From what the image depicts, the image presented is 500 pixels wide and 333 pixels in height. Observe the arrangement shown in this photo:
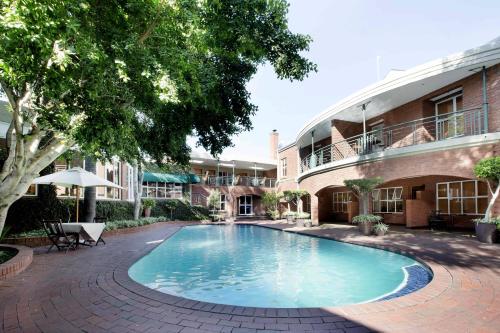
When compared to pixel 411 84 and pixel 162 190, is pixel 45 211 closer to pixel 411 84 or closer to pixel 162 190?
pixel 411 84

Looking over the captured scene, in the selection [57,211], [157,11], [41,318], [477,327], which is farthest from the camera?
[57,211]

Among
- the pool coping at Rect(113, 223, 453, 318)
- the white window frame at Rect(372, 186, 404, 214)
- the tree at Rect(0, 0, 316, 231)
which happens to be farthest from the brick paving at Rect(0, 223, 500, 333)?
the white window frame at Rect(372, 186, 404, 214)

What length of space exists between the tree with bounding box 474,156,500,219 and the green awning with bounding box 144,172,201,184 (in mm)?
23634

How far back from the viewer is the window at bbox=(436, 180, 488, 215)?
13539 mm

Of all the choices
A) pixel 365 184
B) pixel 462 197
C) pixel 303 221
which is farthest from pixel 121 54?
pixel 462 197

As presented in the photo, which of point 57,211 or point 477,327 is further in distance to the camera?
point 57,211

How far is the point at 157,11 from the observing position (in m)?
5.32

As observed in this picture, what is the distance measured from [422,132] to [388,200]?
635 cm

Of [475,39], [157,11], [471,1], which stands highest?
[475,39]

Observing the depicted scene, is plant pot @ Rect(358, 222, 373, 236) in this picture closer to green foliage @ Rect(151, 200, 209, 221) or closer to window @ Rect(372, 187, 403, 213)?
window @ Rect(372, 187, 403, 213)

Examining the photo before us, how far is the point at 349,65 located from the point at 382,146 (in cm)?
628

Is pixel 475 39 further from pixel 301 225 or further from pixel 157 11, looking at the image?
pixel 157 11

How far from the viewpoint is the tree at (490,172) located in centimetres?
904

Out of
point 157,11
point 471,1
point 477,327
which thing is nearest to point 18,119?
point 157,11
